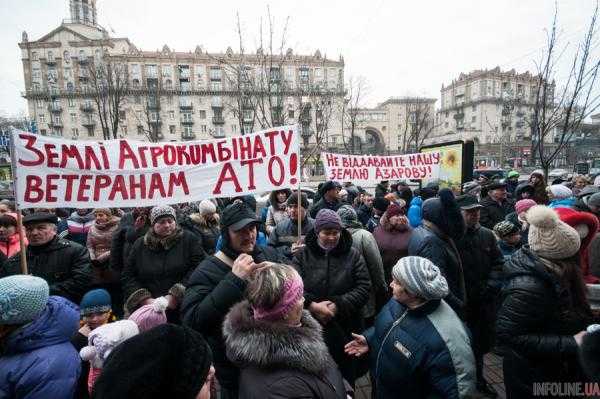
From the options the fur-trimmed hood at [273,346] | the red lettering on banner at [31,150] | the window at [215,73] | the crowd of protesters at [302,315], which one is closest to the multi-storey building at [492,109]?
the window at [215,73]

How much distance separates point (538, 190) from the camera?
6.29 meters

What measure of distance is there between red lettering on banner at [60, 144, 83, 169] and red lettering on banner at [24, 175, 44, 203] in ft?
0.83

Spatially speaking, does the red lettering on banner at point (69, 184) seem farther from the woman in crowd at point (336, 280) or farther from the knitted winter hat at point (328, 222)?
the knitted winter hat at point (328, 222)

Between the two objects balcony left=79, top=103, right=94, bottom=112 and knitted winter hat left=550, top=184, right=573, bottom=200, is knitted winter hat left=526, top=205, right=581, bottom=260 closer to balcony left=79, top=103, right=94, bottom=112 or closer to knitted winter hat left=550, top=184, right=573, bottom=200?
knitted winter hat left=550, top=184, right=573, bottom=200

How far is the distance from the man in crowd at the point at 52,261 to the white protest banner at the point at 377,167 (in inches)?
197

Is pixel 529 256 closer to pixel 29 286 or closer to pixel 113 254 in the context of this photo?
pixel 29 286

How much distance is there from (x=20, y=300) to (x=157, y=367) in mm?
1294

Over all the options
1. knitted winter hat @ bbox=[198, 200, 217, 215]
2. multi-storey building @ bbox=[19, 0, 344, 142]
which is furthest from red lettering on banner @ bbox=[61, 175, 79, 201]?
multi-storey building @ bbox=[19, 0, 344, 142]

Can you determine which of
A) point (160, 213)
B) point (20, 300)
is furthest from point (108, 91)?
point (20, 300)

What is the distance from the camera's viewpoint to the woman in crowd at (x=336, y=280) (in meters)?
2.75

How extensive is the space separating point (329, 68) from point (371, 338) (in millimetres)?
63577

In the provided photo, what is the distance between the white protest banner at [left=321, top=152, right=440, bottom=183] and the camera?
23.9ft

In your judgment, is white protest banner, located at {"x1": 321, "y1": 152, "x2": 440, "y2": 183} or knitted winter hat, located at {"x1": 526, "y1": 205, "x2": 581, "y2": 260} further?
white protest banner, located at {"x1": 321, "y1": 152, "x2": 440, "y2": 183}

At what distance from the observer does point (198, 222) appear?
4.91m
